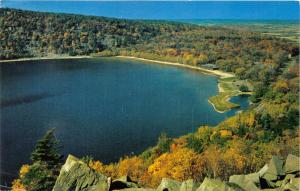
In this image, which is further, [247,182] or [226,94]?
[226,94]

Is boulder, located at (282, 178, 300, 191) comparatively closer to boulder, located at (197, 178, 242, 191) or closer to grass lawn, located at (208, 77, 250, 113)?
boulder, located at (197, 178, 242, 191)

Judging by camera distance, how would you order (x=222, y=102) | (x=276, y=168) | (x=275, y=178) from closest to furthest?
(x=275, y=178), (x=276, y=168), (x=222, y=102)

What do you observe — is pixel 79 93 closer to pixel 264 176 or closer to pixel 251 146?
pixel 251 146

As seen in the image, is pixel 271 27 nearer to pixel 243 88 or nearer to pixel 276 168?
pixel 243 88

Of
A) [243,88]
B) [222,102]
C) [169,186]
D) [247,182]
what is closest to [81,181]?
[169,186]

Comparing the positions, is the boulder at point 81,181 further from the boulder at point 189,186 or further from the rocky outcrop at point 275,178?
the rocky outcrop at point 275,178

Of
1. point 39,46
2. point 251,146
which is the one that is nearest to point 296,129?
point 251,146
